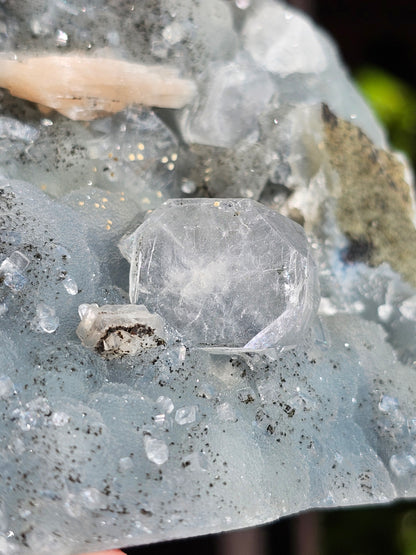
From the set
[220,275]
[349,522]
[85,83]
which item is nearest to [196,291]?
[220,275]

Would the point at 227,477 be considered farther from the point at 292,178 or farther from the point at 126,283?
the point at 292,178

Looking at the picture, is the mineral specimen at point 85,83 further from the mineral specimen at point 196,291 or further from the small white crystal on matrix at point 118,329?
the small white crystal on matrix at point 118,329

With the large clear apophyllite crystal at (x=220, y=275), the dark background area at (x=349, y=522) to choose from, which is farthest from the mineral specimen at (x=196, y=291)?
the dark background area at (x=349, y=522)

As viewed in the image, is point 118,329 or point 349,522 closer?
point 118,329

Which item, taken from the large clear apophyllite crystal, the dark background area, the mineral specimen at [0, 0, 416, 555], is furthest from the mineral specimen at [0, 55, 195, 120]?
the dark background area

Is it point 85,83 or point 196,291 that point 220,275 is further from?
point 85,83

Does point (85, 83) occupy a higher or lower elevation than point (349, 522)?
higher

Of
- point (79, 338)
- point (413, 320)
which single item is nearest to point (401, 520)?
point (413, 320)
